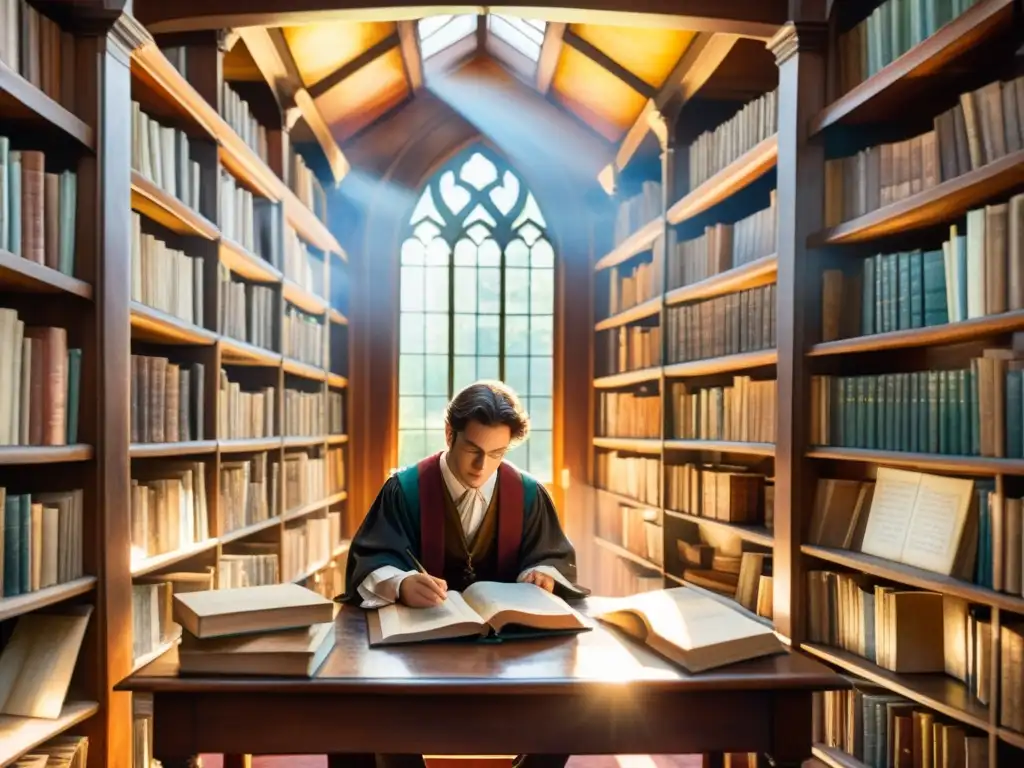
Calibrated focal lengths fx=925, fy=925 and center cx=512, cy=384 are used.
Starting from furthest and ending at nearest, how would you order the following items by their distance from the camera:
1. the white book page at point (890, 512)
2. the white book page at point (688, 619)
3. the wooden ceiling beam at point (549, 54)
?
the wooden ceiling beam at point (549, 54) < the white book page at point (890, 512) < the white book page at point (688, 619)

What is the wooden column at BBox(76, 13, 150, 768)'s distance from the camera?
2770mm

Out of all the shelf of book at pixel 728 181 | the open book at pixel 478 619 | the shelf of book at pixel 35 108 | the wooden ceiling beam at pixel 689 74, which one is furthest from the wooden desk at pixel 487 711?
the wooden ceiling beam at pixel 689 74

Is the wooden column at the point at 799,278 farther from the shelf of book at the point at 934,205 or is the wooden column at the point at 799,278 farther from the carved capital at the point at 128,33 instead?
the carved capital at the point at 128,33

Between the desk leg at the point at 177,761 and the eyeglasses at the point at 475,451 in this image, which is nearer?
the desk leg at the point at 177,761

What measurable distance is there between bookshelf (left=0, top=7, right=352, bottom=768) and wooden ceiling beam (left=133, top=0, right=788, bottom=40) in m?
0.28

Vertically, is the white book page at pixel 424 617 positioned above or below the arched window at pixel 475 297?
below

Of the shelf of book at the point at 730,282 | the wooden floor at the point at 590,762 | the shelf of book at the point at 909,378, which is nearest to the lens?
the shelf of book at the point at 909,378

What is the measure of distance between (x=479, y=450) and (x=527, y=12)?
1888 millimetres

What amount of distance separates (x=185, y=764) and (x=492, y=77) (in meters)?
6.55

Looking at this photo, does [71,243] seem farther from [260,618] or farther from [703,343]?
[703,343]

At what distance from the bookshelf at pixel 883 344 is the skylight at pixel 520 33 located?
2548mm

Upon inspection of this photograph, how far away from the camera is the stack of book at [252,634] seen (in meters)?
1.74

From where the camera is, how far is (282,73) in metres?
5.00

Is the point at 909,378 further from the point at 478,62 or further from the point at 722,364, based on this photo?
the point at 478,62
